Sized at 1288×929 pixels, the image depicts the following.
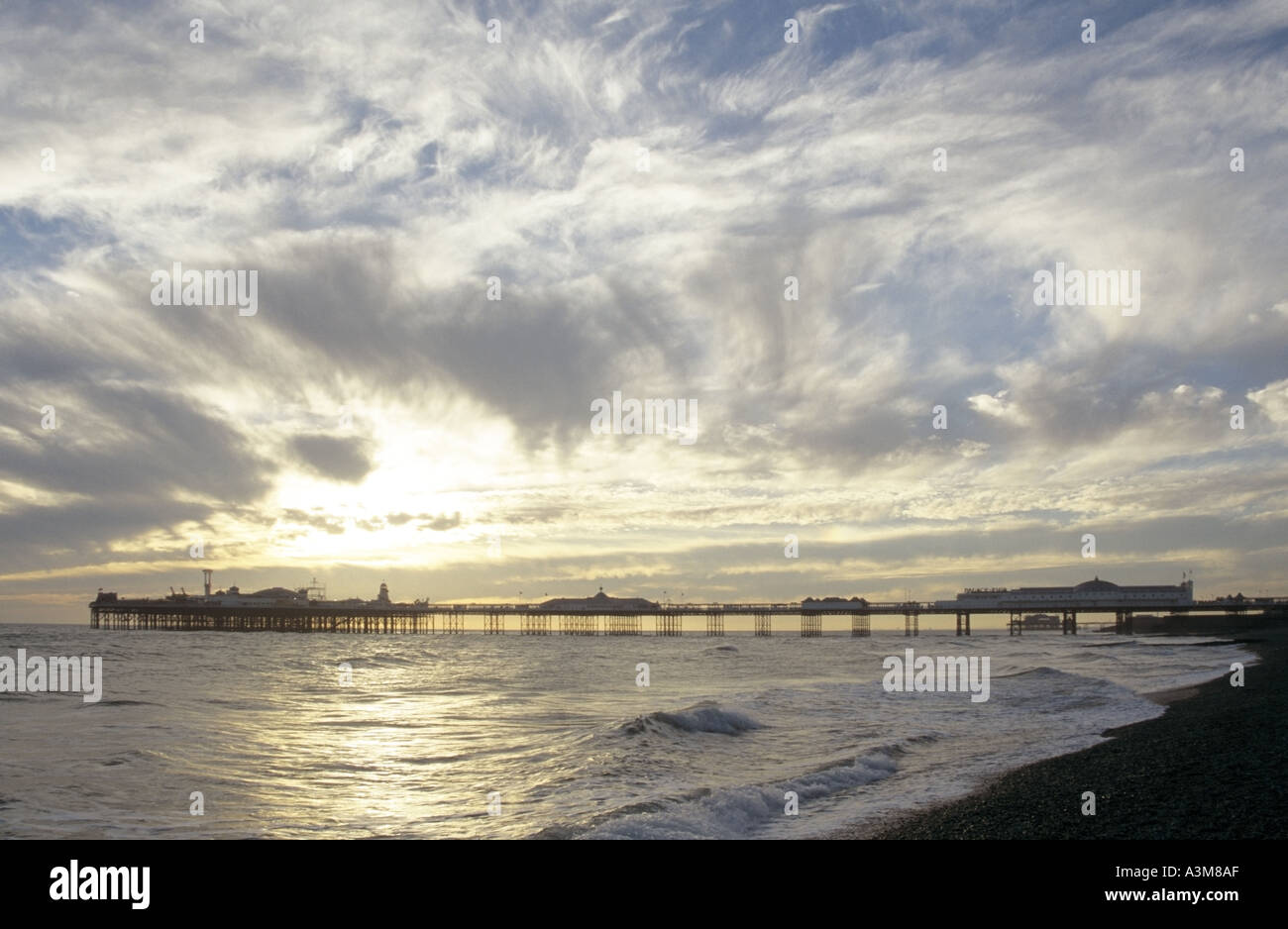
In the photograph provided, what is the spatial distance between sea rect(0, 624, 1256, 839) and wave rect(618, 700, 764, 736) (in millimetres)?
88

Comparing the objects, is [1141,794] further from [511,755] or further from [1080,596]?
[1080,596]

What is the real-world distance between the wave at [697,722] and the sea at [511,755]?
0.09 meters

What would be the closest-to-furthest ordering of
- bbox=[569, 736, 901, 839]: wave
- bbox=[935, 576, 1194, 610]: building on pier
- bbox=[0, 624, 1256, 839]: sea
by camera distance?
1. bbox=[569, 736, 901, 839]: wave
2. bbox=[0, 624, 1256, 839]: sea
3. bbox=[935, 576, 1194, 610]: building on pier

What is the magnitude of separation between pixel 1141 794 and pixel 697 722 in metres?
13.5

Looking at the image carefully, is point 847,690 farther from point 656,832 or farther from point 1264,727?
point 656,832

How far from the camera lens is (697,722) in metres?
24.3

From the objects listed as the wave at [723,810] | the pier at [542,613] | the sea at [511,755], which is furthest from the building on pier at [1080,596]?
the wave at [723,810]

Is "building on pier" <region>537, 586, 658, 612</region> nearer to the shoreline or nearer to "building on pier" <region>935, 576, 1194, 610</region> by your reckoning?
"building on pier" <region>935, 576, 1194, 610</region>

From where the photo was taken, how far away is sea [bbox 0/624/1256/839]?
13367 mm

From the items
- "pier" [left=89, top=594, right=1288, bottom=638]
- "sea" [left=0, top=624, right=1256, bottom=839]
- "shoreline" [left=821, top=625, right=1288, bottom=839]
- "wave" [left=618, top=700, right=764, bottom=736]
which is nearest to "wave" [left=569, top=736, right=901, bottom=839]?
"sea" [left=0, top=624, right=1256, bottom=839]

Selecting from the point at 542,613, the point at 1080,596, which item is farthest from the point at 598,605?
the point at 1080,596

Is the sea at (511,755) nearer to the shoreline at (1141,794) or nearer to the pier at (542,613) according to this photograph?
the shoreline at (1141,794)

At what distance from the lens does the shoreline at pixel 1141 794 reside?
10.4 m

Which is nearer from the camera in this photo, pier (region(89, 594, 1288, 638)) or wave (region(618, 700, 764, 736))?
wave (region(618, 700, 764, 736))
